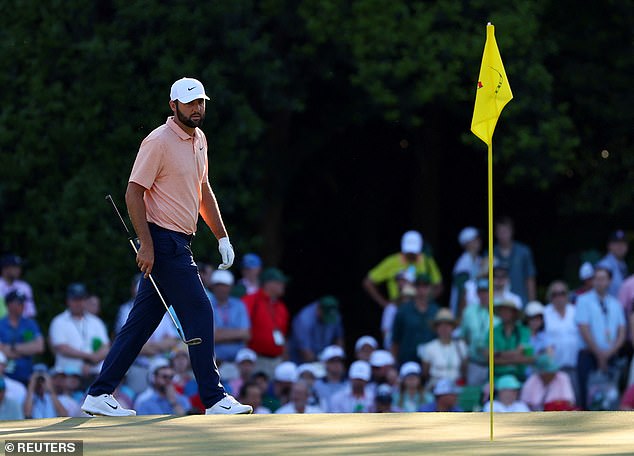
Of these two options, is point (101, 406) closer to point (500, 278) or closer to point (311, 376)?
point (311, 376)

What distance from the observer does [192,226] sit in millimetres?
9336

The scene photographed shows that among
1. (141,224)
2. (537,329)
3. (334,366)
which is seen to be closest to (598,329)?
(537,329)

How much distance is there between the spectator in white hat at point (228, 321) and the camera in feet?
48.7

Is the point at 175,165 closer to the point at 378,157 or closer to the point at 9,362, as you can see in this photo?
the point at 9,362

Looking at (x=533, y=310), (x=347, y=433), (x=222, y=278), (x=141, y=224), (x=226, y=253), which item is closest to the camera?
(x=347, y=433)

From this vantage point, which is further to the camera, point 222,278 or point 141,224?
point 222,278

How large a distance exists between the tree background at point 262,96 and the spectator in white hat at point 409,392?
10.4ft

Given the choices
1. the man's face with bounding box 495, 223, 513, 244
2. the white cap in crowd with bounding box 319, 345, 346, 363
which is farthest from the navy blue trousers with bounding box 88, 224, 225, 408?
the man's face with bounding box 495, 223, 513, 244

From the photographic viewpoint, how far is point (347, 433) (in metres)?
8.66

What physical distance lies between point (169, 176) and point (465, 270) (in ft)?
23.3

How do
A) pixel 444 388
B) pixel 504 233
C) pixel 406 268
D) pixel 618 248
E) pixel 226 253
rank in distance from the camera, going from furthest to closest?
pixel 618 248
pixel 406 268
pixel 504 233
pixel 444 388
pixel 226 253

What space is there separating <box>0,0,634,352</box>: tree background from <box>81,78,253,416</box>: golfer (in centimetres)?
751

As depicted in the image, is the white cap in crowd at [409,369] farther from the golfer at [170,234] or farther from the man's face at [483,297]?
the golfer at [170,234]

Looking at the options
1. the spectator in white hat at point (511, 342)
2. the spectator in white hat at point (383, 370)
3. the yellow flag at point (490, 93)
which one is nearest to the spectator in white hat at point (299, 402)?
the spectator in white hat at point (383, 370)
